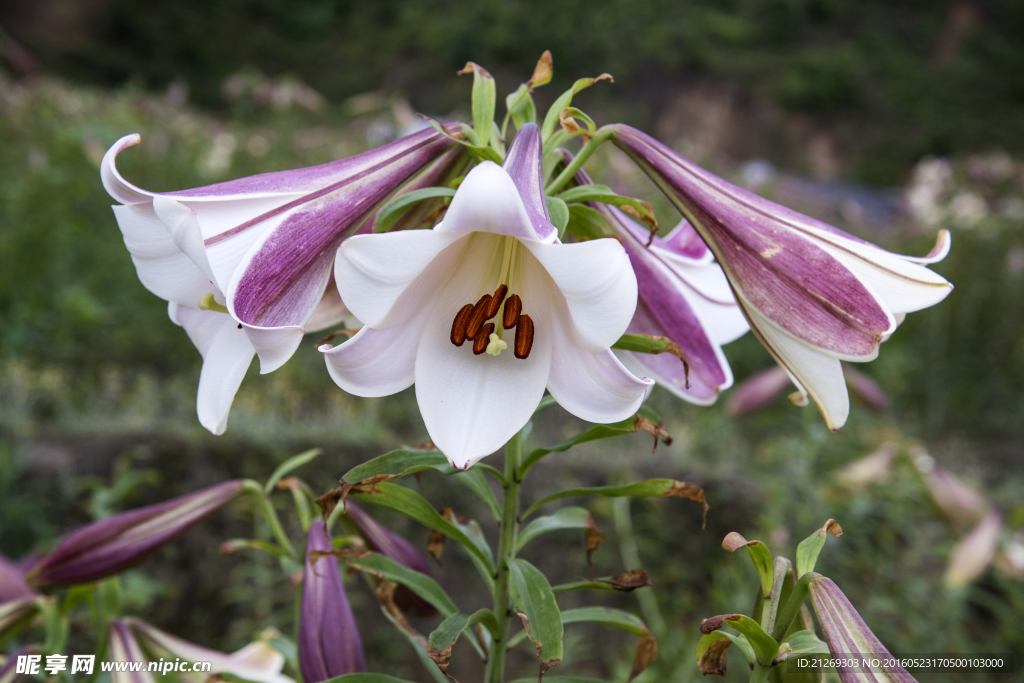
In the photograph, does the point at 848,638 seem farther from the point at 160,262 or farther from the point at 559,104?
the point at 160,262

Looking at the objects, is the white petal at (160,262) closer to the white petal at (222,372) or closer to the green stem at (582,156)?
the white petal at (222,372)

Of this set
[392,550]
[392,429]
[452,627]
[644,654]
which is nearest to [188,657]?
[392,550]

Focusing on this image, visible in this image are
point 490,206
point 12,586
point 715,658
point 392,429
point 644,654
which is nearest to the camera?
point 490,206

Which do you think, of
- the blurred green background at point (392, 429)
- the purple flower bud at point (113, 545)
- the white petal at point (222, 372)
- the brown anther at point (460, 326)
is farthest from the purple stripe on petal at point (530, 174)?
the blurred green background at point (392, 429)

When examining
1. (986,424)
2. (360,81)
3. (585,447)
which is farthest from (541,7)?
(585,447)

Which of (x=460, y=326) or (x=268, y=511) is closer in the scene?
(x=460, y=326)
